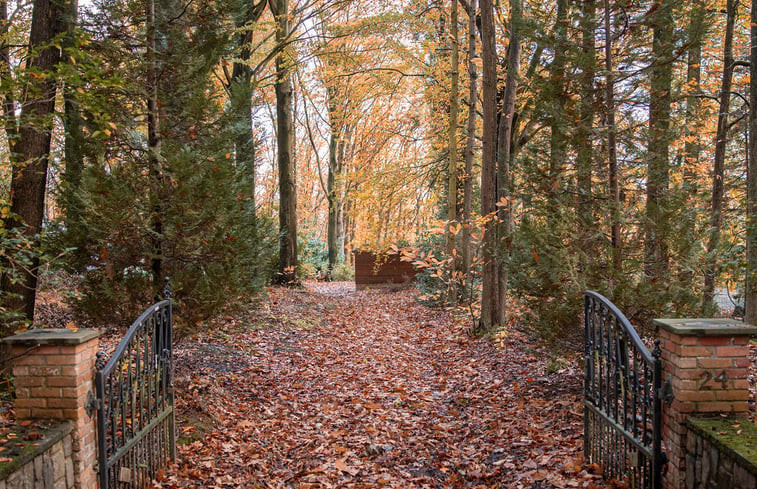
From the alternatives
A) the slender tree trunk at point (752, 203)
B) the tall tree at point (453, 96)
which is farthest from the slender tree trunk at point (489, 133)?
the slender tree trunk at point (752, 203)

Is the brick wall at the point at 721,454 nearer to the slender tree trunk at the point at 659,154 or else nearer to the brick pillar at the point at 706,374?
the brick pillar at the point at 706,374

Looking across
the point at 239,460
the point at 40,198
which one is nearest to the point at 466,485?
the point at 239,460

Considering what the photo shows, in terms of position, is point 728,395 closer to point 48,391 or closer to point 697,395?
point 697,395

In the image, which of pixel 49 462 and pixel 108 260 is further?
pixel 108 260

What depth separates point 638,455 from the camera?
11.0 feet

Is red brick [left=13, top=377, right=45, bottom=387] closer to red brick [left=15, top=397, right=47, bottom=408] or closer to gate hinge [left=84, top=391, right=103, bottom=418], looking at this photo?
red brick [left=15, top=397, right=47, bottom=408]

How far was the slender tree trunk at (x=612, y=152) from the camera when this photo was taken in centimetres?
496

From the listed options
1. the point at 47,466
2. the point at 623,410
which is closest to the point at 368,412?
the point at 623,410

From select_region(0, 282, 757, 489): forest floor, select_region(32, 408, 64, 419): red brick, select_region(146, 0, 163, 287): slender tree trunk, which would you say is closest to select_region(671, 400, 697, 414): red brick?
select_region(0, 282, 757, 489): forest floor

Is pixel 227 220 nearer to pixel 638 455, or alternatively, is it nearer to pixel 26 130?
pixel 26 130

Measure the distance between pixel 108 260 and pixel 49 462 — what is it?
2.59 m

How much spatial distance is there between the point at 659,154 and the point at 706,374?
282 cm

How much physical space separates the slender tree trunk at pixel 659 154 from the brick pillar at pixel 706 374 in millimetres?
1707

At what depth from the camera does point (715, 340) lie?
2.99 m
